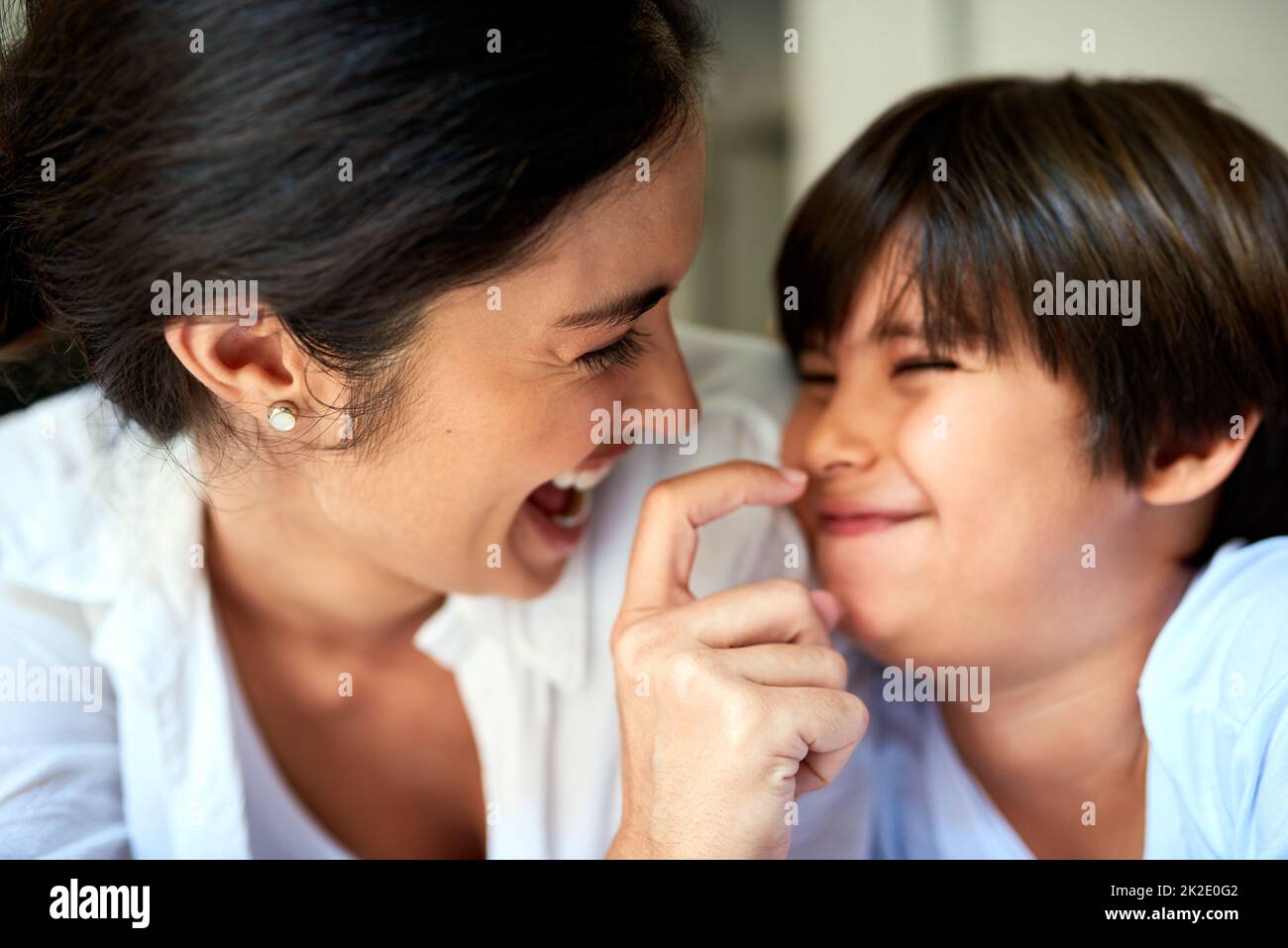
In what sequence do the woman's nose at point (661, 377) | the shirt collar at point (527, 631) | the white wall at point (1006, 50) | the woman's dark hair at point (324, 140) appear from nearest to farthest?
the woman's dark hair at point (324, 140)
the woman's nose at point (661, 377)
the shirt collar at point (527, 631)
the white wall at point (1006, 50)

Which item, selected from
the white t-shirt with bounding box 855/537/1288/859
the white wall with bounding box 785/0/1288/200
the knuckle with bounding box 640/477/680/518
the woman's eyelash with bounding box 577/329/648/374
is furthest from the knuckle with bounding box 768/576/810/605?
the white wall with bounding box 785/0/1288/200

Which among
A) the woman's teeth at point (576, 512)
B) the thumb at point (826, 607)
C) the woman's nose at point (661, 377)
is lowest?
the thumb at point (826, 607)

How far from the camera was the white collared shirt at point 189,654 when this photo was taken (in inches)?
36.0

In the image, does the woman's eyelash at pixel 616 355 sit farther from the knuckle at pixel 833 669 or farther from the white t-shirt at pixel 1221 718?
the white t-shirt at pixel 1221 718

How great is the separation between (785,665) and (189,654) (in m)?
0.52

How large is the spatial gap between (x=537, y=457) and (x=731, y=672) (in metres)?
0.23

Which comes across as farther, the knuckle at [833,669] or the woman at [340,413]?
the knuckle at [833,669]

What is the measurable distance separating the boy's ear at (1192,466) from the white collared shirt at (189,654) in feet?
1.08

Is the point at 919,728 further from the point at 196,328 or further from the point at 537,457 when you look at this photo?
the point at 196,328

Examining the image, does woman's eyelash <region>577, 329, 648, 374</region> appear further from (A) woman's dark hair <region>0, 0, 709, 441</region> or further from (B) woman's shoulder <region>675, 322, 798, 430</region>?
(B) woman's shoulder <region>675, 322, 798, 430</region>

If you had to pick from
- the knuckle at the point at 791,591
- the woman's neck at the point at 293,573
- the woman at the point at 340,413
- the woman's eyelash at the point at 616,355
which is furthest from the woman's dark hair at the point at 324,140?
the knuckle at the point at 791,591

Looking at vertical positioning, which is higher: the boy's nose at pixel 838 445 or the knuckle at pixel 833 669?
the boy's nose at pixel 838 445

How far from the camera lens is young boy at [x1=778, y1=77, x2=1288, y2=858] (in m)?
0.92

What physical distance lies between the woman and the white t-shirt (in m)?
0.33
